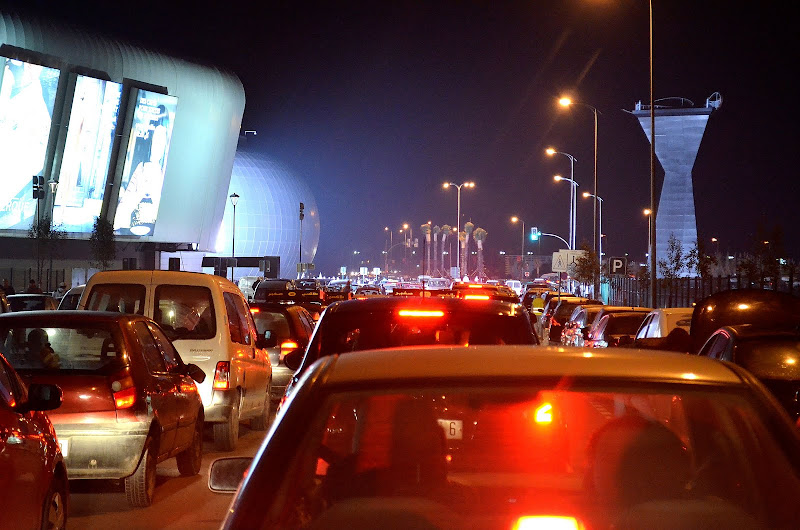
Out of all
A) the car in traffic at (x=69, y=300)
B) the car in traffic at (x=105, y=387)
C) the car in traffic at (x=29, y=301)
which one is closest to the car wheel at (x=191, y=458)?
the car in traffic at (x=105, y=387)

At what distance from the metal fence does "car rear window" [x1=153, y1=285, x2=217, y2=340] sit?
52.2 feet

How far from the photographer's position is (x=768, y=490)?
134 inches

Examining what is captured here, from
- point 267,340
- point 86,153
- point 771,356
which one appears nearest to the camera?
point 771,356

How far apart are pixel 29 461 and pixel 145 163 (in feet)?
220

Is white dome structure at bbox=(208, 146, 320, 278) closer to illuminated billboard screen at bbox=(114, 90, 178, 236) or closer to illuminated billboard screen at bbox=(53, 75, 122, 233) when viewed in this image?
illuminated billboard screen at bbox=(114, 90, 178, 236)

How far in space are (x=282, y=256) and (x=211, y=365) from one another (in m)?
122

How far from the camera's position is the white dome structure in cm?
12875

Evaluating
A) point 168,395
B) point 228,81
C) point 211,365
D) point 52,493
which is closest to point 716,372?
point 52,493

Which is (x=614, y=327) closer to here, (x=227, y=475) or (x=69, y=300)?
(x=69, y=300)

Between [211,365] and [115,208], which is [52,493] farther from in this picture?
[115,208]

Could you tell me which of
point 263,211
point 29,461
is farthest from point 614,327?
point 263,211

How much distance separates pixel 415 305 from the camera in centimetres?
880

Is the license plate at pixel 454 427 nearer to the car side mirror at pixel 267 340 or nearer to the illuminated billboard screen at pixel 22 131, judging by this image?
the car side mirror at pixel 267 340

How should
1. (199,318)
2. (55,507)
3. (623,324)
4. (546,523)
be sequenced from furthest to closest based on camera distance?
(623,324), (199,318), (55,507), (546,523)
